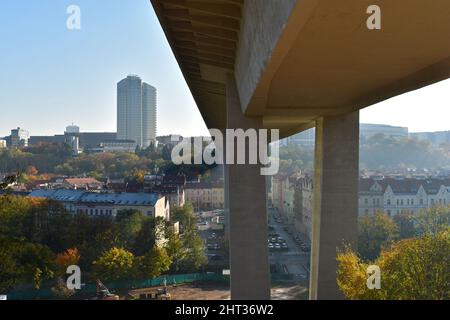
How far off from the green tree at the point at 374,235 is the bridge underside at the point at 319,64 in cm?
2308

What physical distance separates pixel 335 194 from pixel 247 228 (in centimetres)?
440

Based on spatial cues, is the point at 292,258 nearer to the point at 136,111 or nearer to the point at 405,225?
the point at 405,225

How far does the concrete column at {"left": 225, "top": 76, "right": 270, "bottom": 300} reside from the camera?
11938 mm

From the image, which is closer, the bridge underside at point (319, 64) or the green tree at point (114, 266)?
the bridge underside at point (319, 64)

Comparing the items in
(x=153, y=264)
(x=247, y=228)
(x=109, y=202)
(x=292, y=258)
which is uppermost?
(x=247, y=228)

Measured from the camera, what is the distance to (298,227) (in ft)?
Answer: 193

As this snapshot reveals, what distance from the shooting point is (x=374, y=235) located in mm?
37000

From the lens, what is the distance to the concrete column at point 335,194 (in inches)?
579

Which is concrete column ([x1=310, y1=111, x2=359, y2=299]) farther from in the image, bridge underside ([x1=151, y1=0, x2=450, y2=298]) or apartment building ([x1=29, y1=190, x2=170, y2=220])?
apartment building ([x1=29, y1=190, x2=170, y2=220])

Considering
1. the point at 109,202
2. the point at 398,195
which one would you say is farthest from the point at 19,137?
the point at 398,195

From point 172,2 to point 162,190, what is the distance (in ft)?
166

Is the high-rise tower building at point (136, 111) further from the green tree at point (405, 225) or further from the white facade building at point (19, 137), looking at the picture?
the green tree at point (405, 225)

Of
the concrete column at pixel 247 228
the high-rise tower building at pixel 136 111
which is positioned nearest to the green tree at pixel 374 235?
the concrete column at pixel 247 228

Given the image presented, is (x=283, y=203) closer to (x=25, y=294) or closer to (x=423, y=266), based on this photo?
(x=25, y=294)
